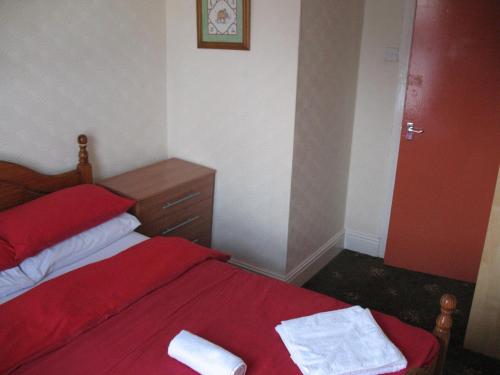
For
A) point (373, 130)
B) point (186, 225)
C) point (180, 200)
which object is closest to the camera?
point (180, 200)

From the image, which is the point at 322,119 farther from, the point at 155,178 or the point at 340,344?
the point at 340,344

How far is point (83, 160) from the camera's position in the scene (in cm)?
265

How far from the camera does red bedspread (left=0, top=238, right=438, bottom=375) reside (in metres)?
1.54

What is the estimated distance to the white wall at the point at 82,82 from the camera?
92.2 inches

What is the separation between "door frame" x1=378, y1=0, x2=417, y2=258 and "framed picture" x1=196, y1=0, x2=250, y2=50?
43.1 inches

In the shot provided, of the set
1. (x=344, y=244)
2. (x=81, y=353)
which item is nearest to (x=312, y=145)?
(x=344, y=244)

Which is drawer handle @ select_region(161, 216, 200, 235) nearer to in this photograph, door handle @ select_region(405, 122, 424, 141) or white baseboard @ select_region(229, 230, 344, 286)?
white baseboard @ select_region(229, 230, 344, 286)

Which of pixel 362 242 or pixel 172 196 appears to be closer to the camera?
pixel 172 196

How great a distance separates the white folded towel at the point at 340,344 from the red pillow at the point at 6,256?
45.0 inches

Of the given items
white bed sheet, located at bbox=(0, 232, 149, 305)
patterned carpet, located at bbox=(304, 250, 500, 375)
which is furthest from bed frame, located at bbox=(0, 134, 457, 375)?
patterned carpet, located at bbox=(304, 250, 500, 375)

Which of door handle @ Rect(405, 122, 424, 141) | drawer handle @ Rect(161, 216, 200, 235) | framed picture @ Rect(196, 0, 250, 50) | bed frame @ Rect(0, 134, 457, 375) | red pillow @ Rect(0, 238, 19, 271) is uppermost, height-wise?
framed picture @ Rect(196, 0, 250, 50)

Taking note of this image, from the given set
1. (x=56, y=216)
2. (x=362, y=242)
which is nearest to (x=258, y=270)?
(x=362, y=242)

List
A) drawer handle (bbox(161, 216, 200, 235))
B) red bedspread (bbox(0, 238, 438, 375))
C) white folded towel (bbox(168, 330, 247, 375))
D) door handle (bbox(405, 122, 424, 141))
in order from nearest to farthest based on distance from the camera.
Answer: white folded towel (bbox(168, 330, 247, 375)) < red bedspread (bbox(0, 238, 438, 375)) < drawer handle (bbox(161, 216, 200, 235)) < door handle (bbox(405, 122, 424, 141))

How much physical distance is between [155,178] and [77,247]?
821 millimetres
